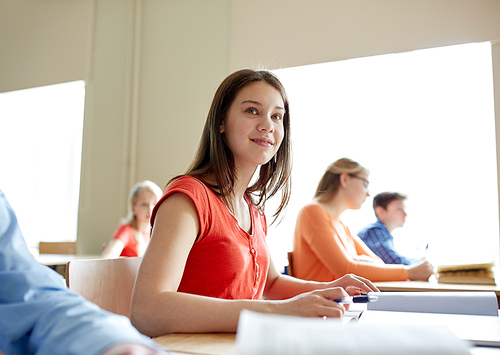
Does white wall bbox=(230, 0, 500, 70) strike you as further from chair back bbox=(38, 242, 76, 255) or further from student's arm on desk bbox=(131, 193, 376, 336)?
student's arm on desk bbox=(131, 193, 376, 336)

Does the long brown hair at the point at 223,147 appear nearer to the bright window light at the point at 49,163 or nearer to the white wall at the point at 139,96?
the white wall at the point at 139,96

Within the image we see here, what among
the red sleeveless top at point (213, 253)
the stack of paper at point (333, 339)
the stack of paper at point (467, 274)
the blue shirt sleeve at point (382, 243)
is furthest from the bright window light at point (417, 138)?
the stack of paper at point (333, 339)

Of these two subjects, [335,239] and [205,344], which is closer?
[205,344]

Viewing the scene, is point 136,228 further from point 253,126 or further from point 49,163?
point 253,126

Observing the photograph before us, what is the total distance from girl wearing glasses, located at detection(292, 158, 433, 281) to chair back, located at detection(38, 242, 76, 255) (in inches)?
106

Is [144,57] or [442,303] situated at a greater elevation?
[144,57]

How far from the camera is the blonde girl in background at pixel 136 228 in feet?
10.1

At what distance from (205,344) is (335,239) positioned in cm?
159

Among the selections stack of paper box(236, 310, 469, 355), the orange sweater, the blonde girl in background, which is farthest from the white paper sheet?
the blonde girl in background

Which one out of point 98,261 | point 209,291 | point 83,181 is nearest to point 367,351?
point 209,291

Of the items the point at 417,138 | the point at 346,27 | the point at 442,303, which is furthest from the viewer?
the point at 346,27

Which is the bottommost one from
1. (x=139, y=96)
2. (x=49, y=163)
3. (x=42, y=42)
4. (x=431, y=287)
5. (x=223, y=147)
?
(x=431, y=287)

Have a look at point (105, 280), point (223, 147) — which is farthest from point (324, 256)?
point (105, 280)

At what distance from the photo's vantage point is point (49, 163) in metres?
4.68
